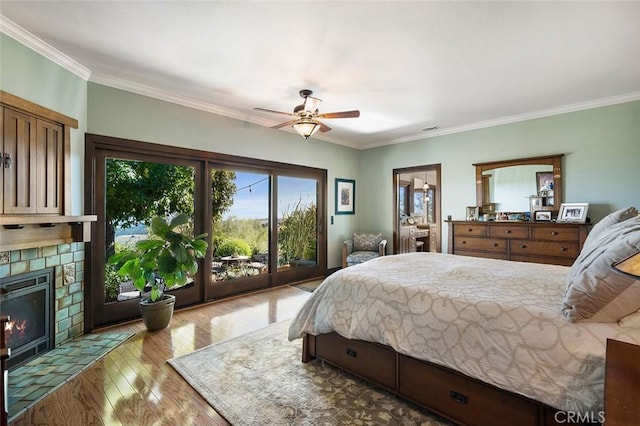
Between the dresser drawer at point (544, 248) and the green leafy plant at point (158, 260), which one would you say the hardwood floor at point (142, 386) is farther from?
the dresser drawer at point (544, 248)

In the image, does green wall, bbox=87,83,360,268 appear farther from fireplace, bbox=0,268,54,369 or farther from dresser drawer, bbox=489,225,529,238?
dresser drawer, bbox=489,225,529,238

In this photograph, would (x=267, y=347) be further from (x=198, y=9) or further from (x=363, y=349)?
(x=198, y=9)

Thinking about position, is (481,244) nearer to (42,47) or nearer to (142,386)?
(142,386)

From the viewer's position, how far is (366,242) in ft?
18.8

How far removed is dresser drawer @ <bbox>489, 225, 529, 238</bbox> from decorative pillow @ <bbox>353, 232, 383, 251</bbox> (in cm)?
200

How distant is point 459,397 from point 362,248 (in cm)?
408

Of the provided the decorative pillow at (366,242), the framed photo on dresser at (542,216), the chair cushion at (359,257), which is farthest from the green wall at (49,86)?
the framed photo on dresser at (542,216)

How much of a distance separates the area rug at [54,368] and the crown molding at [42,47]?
260 centimetres

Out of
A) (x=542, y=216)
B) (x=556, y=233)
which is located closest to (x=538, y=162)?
(x=542, y=216)

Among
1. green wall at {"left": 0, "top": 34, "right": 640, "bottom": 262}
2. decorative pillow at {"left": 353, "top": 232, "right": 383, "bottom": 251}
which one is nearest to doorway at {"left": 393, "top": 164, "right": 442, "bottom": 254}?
green wall at {"left": 0, "top": 34, "right": 640, "bottom": 262}

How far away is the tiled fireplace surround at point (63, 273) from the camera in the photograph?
243 centimetres

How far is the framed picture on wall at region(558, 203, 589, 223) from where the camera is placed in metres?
3.78

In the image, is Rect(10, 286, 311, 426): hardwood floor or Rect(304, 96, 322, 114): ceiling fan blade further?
Rect(304, 96, 322, 114): ceiling fan blade

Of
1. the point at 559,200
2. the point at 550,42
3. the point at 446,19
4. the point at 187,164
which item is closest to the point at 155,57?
the point at 187,164
